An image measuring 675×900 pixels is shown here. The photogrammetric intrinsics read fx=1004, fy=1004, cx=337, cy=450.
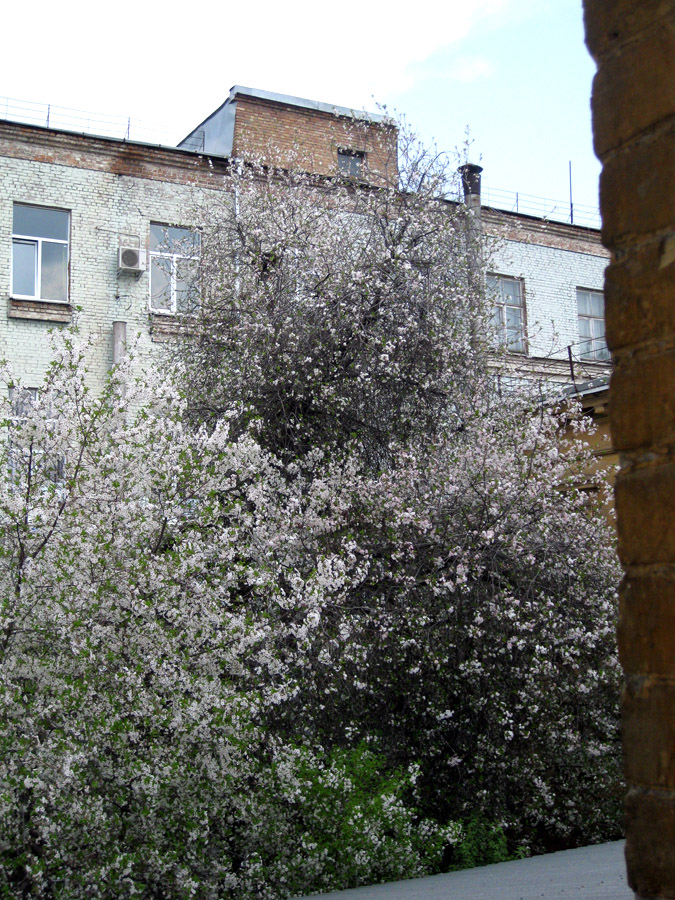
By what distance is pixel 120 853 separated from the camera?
230 inches

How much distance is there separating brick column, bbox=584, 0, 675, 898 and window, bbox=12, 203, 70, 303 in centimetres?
1449

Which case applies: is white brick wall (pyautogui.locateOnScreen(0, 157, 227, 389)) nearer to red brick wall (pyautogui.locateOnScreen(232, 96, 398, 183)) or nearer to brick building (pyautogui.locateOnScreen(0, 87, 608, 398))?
brick building (pyautogui.locateOnScreen(0, 87, 608, 398))

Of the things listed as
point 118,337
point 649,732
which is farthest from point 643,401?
point 118,337

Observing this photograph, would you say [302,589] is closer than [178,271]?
Yes

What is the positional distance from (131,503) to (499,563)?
3520mm

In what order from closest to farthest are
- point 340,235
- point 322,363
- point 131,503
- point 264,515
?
point 131,503
point 264,515
point 322,363
point 340,235

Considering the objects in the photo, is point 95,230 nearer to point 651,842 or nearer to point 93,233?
point 93,233

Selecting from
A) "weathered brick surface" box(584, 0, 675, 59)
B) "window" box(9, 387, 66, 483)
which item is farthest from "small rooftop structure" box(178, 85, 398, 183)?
"weathered brick surface" box(584, 0, 675, 59)

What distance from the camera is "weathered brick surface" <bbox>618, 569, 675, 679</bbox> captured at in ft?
6.38

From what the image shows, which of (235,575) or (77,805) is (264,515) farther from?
(77,805)

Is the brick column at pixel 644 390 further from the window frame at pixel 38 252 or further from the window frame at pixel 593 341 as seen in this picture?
the window frame at pixel 593 341

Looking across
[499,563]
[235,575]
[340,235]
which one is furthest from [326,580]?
Answer: [340,235]

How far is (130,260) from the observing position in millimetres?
15953

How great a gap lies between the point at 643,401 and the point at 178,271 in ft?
35.8
